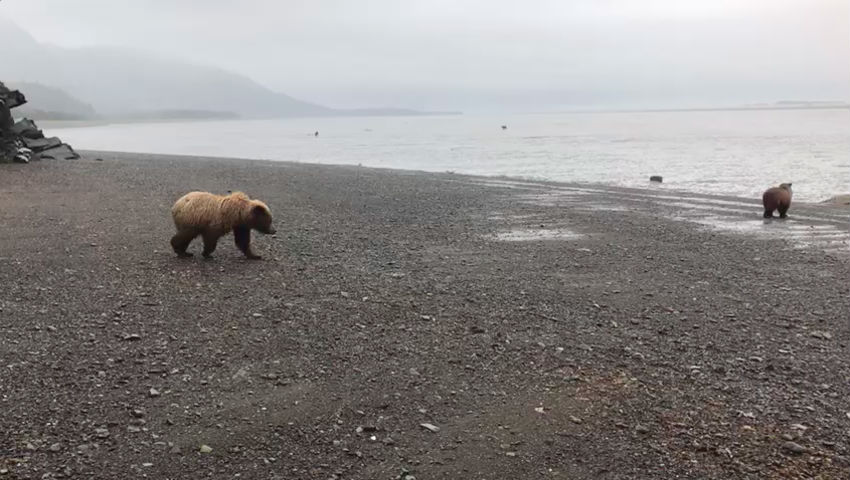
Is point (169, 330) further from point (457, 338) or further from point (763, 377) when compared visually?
point (763, 377)

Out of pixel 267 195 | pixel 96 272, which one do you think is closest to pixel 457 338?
pixel 96 272

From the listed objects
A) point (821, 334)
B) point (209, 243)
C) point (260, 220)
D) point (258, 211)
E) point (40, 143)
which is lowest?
point (821, 334)

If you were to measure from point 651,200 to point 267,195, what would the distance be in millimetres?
11868

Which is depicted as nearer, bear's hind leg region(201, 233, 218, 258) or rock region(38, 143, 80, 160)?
bear's hind leg region(201, 233, 218, 258)

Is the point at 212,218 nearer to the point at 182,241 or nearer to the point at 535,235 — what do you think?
the point at 182,241

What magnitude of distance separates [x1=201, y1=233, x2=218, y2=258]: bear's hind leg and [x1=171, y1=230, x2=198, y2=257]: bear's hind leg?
156 mm

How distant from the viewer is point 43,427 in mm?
4340

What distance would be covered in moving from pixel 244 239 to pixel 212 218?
0.60 meters

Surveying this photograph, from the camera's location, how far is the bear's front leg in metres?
9.05

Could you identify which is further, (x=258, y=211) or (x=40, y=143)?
(x=40, y=143)

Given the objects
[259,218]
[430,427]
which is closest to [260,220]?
[259,218]

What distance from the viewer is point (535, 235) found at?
41.3 feet

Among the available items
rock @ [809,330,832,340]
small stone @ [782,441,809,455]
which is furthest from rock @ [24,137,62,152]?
small stone @ [782,441,809,455]

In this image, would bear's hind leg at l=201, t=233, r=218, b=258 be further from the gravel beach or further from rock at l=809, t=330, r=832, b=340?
rock at l=809, t=330, r=832, b=340
